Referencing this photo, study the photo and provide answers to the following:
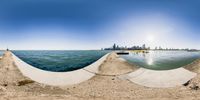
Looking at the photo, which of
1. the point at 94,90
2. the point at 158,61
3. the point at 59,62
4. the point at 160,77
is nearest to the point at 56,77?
the point at 94,90

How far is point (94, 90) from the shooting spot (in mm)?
12359

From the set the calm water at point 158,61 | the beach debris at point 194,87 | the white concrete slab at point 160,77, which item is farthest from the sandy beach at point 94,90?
the calm water at point 158,61

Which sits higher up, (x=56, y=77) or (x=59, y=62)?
(x=56, y=77)

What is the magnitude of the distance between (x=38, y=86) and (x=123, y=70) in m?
7.24

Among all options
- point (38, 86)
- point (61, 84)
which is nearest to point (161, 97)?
point (61, 84)

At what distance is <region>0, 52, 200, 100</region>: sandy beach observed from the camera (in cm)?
1081

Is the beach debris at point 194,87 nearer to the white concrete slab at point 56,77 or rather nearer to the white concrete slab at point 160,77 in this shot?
the white concrete slab at point 160,77

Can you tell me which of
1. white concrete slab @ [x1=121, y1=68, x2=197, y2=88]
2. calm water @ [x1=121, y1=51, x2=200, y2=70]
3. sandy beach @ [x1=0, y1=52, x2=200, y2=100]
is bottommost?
calm water @ [x1=121, y1=51, x2=200, y2=70]

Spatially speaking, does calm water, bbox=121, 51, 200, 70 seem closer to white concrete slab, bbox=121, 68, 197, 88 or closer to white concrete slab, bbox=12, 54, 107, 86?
white concrete slab, bbox=121, 68, 197, 88

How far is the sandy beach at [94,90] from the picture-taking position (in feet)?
Result: 35.5

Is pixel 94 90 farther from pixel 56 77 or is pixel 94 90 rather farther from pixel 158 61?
pixel 158 61

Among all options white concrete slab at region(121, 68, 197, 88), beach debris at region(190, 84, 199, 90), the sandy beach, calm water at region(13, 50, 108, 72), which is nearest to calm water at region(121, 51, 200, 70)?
calm water at region(13, 50, 108, 72)

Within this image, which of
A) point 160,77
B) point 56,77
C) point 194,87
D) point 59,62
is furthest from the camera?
point 59,62

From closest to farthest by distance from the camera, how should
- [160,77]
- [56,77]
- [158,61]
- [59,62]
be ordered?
1. [56,77]
2. [160,77]
3. [59,62]
4. [158,61]
